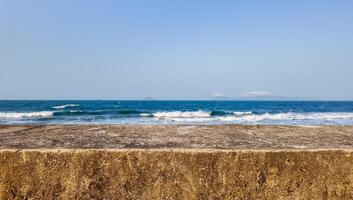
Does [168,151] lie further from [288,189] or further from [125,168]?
[288,189]

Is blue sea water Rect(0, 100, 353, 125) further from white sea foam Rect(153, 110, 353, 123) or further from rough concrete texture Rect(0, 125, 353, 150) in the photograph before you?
rough concrete texture Rect(0, 125, 353, 150)

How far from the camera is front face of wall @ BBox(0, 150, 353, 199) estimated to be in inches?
85.0

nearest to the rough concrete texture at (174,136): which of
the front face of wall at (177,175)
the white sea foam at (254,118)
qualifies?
the front face of wall at (177,175)

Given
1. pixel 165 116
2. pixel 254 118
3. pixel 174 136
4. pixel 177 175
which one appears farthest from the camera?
pixel 165 116

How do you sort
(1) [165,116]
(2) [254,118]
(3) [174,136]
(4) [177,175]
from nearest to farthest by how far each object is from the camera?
1. (4) [177,175]
2. (3) [174,136]
3. (2) [254,118]
4. (1) [165,116]

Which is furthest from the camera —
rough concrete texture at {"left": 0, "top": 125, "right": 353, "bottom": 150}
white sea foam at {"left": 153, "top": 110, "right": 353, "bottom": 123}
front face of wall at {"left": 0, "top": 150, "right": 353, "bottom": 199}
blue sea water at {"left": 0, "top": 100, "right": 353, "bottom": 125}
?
white sea foam at {"left": 153, "top": 110, "right": 353, "bottom": 123}

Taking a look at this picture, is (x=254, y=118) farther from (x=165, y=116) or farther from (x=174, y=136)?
(x=174, y=136)

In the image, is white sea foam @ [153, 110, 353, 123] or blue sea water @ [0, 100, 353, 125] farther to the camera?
white sea foam @ [153, 110, 353, 123]

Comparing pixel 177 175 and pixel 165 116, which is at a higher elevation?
pixel 177 175

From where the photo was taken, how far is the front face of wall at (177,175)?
2160 mm

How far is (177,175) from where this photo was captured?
2.17 m

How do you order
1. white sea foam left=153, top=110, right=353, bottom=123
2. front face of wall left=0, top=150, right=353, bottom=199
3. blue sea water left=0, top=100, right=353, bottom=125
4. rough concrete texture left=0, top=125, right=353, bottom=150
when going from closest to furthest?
front face of wall left=0, top=150, right=353, bottom=199
rough concrete texture left=0, top=125, right=353, bottom=150
blue sea water left=0, top=100, right=353, bottom=125
white sea foam left=153, top=110, right=353, bottom=123

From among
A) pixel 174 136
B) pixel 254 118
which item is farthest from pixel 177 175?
pixel 254 118

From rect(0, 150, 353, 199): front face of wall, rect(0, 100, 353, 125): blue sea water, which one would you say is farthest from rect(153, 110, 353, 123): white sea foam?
rect(0, 150, 353, 199): front face of wall
